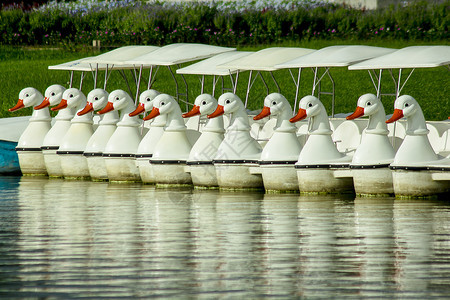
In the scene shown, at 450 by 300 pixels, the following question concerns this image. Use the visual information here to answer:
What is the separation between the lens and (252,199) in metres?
18.8

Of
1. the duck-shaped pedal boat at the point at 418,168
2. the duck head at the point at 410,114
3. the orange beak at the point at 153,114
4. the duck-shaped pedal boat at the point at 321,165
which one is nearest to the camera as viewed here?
the duck-shaped pedal boat at the point at 418,168

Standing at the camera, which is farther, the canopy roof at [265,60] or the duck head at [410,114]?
the canopy roof at [265,60]

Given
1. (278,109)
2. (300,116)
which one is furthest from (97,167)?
(300,116)

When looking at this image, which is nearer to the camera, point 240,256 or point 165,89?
point 240,256

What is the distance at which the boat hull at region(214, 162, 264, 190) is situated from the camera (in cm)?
1989

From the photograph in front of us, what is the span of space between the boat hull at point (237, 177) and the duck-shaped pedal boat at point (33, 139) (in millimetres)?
5623

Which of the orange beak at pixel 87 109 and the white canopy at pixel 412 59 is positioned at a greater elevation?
the white canopy at pixel 412 59

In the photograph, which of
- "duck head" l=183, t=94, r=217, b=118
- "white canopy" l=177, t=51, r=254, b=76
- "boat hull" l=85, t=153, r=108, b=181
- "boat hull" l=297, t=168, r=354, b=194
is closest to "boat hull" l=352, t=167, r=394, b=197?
"boat hull" l=297, t=168, r=354, b=194

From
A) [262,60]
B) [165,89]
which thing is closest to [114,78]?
[165,89]

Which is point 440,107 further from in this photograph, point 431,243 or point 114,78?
point 431,243

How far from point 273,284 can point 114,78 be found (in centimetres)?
2918

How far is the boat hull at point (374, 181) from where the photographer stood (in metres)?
18.4

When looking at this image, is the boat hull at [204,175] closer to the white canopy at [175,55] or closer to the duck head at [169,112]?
the duck head at [169,112]

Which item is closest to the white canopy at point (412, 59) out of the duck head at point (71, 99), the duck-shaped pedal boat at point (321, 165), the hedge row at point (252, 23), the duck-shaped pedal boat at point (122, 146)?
the duck-shaped pedal boat at point (321, 165)
